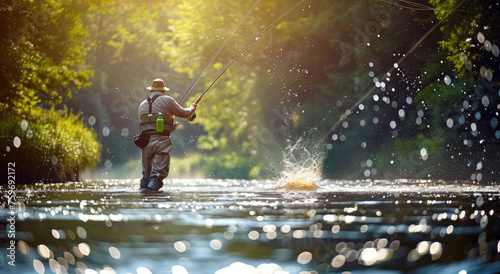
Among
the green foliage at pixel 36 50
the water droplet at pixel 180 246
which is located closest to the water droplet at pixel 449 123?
the green foliage at pixel 36 50

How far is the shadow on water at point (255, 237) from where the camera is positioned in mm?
4043

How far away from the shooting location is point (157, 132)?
11.9 m

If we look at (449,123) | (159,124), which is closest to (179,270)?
(159,124)

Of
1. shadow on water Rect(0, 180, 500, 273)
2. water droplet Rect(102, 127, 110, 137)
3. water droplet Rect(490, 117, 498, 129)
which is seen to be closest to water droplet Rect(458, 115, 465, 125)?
water droplet Rect(490, 117, 498, 129)

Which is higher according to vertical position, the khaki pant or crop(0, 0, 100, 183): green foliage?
crop(0, 0, 100, 183): green foliage

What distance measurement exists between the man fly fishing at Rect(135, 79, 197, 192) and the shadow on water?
3.39 meters

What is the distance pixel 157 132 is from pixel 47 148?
482 cm

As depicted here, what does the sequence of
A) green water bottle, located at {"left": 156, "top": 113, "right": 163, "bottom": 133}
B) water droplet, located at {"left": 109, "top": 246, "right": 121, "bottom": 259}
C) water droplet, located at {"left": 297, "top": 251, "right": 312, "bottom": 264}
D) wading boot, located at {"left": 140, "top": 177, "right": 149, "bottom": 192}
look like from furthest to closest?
wading boot, located at {"left": 140, "top": 177, "right": 149, "bottom": 192} → green water bottle, located at {"left": 156, "top": 113, "right": 163, "bottom": 133} → water droplet, located at {"left": 109, "top": 246, "right": 121, "bottom": 259} → water droplet, located at {"left": 297, "top": 251, "right": 312, "bottom": 264}

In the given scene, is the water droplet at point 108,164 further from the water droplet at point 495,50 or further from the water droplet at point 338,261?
the water droplet at point 338,261

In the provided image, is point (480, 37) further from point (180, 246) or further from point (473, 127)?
point (180, 246)

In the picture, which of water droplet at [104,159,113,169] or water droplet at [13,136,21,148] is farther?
water droplet at [104,159,113,169]

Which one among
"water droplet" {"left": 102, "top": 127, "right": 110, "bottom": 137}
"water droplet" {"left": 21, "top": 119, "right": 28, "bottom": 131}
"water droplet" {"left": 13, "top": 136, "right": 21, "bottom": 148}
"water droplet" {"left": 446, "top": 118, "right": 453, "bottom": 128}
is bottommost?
"water droplet" {"left": 13, "top": 136, "right": 21, "bottom": 148}

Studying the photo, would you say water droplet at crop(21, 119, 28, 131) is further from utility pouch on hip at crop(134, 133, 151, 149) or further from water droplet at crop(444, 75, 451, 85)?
water droplet at crop(444, 75, 451, 85)

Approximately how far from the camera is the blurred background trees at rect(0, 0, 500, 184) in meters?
19.7
